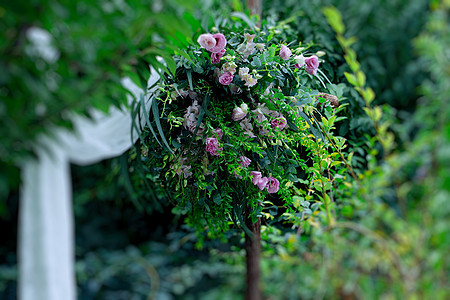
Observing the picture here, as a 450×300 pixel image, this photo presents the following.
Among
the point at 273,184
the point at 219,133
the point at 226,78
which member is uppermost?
the point at 226,78

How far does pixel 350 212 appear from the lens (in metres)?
0.82

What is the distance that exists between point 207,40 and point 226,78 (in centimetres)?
13

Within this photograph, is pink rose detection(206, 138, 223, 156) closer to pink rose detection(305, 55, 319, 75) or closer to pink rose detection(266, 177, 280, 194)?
pink rose detection(266, 177, 280, 194)

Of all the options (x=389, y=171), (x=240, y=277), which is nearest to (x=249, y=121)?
(x=389, y=171)

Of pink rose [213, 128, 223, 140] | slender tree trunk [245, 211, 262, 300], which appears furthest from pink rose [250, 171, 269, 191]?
slender tree trunk [245, 211, 262, 300]

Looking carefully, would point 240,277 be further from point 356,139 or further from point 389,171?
point 389,171

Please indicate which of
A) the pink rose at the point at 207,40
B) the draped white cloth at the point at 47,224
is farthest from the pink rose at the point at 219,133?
the draped white cloth at the point at 47,224

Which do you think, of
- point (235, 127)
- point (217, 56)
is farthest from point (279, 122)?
point (217, 56)

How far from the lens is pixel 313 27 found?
6.56ft

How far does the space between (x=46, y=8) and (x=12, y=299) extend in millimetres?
2482

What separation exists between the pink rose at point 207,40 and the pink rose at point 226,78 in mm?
91

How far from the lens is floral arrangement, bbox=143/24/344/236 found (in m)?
1.16

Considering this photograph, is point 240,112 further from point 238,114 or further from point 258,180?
point 258,180

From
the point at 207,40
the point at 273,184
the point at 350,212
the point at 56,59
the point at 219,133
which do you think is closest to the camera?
the point at 56,59
